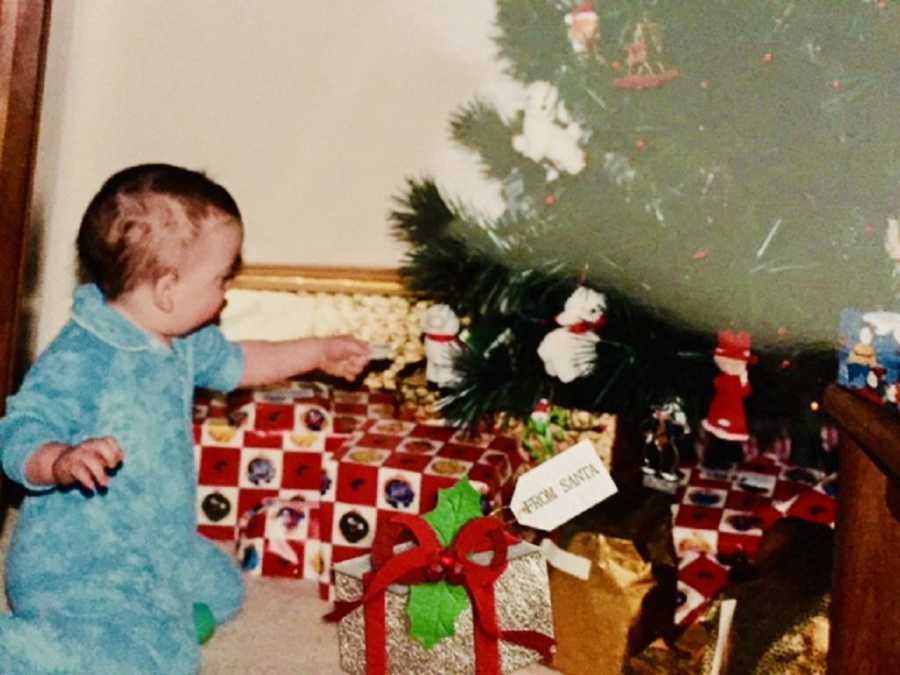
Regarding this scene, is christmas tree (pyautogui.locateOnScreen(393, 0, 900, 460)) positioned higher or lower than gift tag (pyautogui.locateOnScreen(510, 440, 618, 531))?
higher

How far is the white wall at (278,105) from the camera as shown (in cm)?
167

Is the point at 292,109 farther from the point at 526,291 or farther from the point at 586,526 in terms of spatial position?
the point at 586,526

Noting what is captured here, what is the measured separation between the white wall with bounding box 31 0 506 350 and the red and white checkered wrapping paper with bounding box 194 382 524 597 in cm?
31

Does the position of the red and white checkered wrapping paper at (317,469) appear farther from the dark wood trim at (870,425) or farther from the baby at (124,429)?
the dark wood trim at (870,425)

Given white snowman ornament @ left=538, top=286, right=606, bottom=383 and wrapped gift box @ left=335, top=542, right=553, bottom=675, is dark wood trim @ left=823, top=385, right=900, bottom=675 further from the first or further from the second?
white snowman ornament @ left=538, top=286, right=606, bottom=383

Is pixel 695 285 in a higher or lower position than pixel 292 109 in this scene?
lower

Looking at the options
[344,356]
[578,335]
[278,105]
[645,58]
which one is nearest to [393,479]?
[344,356]

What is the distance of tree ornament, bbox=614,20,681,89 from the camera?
49.3 inches

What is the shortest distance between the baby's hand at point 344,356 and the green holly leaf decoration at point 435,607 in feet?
1.13

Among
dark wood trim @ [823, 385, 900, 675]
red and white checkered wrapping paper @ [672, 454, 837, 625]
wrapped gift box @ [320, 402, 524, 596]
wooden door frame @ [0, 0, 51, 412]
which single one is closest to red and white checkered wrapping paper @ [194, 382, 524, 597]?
wrapped gift box @ [320, 402, 524, 596]

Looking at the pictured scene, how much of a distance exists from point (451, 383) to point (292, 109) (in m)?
0.53

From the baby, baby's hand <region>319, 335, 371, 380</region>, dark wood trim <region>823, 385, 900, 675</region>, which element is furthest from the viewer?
baby's hand <region>319, 335, 371, 380</region>

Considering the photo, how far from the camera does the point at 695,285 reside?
1.27 metres

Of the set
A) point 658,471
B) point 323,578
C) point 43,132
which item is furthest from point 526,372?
point 43,132
